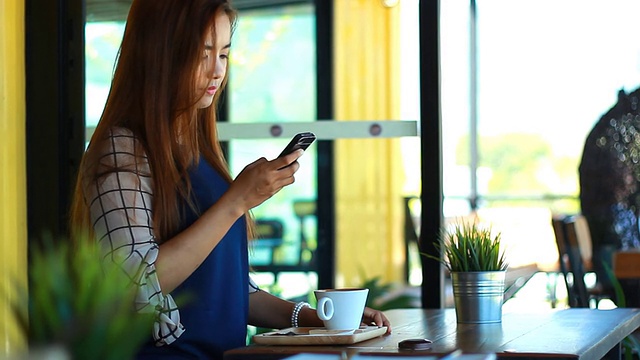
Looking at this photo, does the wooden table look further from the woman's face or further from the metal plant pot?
the woman's face

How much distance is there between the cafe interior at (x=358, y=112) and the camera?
3188 millimetres

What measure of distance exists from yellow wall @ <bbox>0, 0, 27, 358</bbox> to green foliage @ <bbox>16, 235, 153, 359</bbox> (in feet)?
8.13

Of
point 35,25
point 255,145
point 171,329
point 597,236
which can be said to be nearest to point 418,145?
point 255,145

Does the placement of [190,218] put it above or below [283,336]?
above

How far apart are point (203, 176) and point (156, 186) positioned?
0.14 meters

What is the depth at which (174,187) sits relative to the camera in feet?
5.67

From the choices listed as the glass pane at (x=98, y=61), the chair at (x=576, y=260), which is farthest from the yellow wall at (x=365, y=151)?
the glass pane at (x=98, y=61)

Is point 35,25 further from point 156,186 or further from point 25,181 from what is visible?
point 156,186

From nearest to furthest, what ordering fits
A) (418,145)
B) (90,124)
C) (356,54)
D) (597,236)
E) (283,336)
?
1. (283,336)
2. (418,145)
3. (90,124)
4. (597,236)
5. (356,54)

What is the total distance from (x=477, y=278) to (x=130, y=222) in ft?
2.29

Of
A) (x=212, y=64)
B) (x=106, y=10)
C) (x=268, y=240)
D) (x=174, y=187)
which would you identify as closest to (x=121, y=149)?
(x=174, y=187)

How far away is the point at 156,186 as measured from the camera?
1.72 metres

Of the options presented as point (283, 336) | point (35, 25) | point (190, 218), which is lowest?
point (283, 336)

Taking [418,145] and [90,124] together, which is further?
[90,124]
